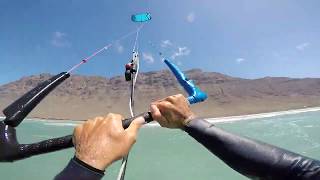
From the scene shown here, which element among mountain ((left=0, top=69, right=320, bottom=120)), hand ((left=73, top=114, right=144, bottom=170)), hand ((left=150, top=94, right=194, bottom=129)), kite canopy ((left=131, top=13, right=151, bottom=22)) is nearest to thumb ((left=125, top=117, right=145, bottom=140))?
hand ((left=73, top=114, right=144, bottom=170))

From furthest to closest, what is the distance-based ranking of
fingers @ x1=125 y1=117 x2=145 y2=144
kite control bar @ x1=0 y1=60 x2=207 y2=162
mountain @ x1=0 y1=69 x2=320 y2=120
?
mountain @ x1=0 y1=69 x2=320 y2=120 < kite control bar @ x1=0 y1=60 x2=207 y2=162 < fingers @ x1=125 y1=117 x2=145 y2=144

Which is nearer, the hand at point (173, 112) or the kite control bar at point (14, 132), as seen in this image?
the kite control bar at point (14, 132)

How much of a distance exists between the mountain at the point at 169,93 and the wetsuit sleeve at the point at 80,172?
251ft

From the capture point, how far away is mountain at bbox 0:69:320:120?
3413 inches

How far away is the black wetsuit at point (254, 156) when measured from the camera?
156 cm

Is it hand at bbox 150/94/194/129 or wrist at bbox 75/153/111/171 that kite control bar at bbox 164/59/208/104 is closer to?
hand at bbox 150/94/194/129

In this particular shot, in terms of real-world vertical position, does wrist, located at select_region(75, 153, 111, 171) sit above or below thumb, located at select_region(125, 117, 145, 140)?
below

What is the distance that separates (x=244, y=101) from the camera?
9119 centimetres

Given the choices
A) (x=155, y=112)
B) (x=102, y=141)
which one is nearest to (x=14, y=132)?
(x=102, y=141)

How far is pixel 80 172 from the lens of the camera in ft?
3.38

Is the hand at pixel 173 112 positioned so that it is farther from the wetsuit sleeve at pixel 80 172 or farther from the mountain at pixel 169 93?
the mountain at pixel 169 93

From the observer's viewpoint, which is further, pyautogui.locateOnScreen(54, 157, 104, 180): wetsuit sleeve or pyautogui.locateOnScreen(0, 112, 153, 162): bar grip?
pyautogui.locateOnScreen(0, 112, 153, 162): bar grip

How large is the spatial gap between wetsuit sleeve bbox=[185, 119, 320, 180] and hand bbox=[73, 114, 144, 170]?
1.87 ft

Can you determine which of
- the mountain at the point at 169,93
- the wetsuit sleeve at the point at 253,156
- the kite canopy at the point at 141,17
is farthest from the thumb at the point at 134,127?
the mountain at the point at 169,93
